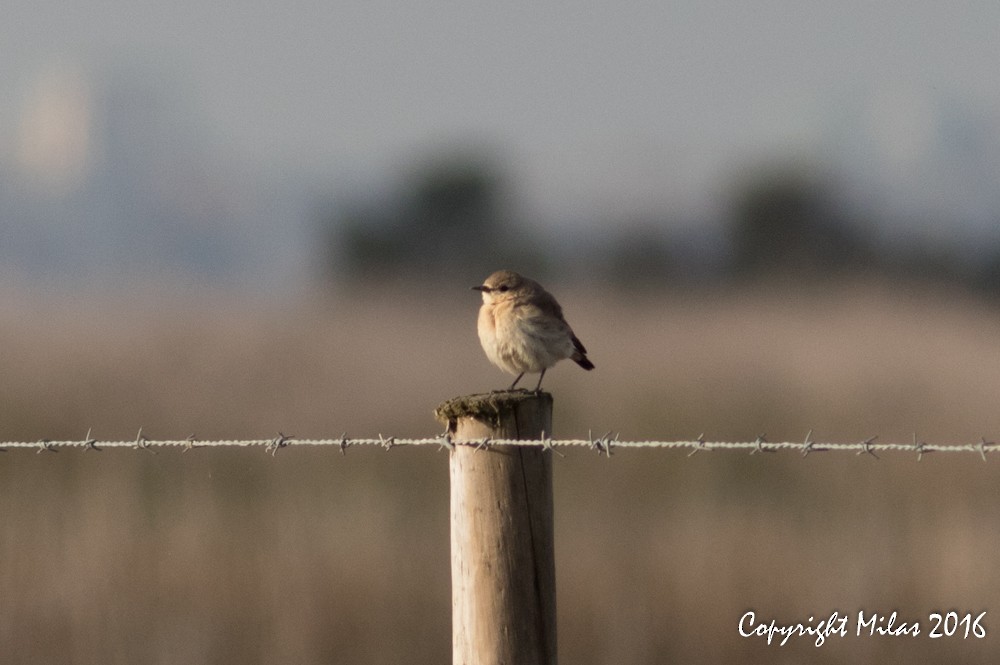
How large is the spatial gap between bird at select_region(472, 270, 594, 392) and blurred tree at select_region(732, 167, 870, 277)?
1265 cm

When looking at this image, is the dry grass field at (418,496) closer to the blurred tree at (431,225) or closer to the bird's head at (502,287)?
the bird's head at (502,287)

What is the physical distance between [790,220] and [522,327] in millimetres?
21803

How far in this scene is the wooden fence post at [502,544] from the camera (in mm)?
3281

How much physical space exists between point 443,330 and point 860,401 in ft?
10.7

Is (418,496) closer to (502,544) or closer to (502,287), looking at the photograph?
(502,287)

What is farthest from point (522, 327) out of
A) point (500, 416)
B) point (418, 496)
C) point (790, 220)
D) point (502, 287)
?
point (790, 220)

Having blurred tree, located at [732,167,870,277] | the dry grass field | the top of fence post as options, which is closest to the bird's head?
the dry grass field

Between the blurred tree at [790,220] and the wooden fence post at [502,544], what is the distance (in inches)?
581

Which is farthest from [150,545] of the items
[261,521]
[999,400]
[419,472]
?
[999,400]

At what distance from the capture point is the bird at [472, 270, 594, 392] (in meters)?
5.29

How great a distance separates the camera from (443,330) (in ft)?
37.1

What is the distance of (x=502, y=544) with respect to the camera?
10.8ft

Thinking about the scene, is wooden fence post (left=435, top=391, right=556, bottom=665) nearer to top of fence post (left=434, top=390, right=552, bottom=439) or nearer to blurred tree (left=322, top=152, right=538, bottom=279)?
top of fence post (left=434, top=390, right=552, bottom=439)

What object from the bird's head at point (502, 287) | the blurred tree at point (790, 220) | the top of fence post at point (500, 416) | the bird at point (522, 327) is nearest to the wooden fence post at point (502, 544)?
the top of fence post at point (500, 416)
